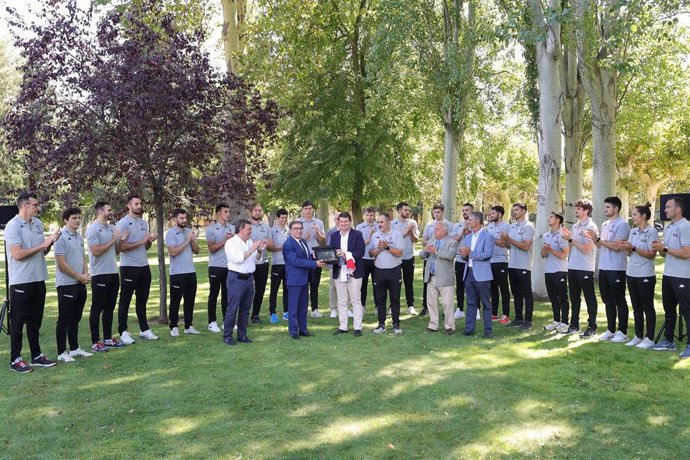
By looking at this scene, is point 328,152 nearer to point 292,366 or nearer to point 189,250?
point 189,250

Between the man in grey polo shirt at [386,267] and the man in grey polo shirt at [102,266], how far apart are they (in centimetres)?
372

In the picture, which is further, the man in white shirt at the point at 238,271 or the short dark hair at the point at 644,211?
the man in white shirt at the point at 238,271

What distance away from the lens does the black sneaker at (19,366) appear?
24.9 feet

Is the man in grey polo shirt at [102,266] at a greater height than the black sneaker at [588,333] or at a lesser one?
greater

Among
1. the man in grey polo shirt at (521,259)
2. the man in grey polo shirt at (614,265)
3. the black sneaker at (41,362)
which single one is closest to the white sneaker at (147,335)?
the black sneaker at (41,362)

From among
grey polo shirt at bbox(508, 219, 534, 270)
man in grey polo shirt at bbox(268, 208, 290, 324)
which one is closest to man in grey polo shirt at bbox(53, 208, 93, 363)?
man in grey polo shirt at bbox(268, 208, 290, 324)

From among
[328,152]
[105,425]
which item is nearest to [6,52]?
[328,152]

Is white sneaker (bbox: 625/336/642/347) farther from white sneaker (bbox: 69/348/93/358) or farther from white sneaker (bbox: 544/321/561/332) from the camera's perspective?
white sneaker (bbox: 69/348/93/358)

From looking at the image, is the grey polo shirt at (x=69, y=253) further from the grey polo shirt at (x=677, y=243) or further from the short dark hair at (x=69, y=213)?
the grey polo shirt at (x=677, y=243)

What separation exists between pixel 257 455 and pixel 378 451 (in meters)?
0.94

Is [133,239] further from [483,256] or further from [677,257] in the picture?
[677,257]

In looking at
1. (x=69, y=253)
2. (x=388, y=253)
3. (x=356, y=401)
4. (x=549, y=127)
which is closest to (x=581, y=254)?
(x=388, y=253)

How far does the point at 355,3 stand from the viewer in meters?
20.6

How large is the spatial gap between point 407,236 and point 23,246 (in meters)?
6.27
